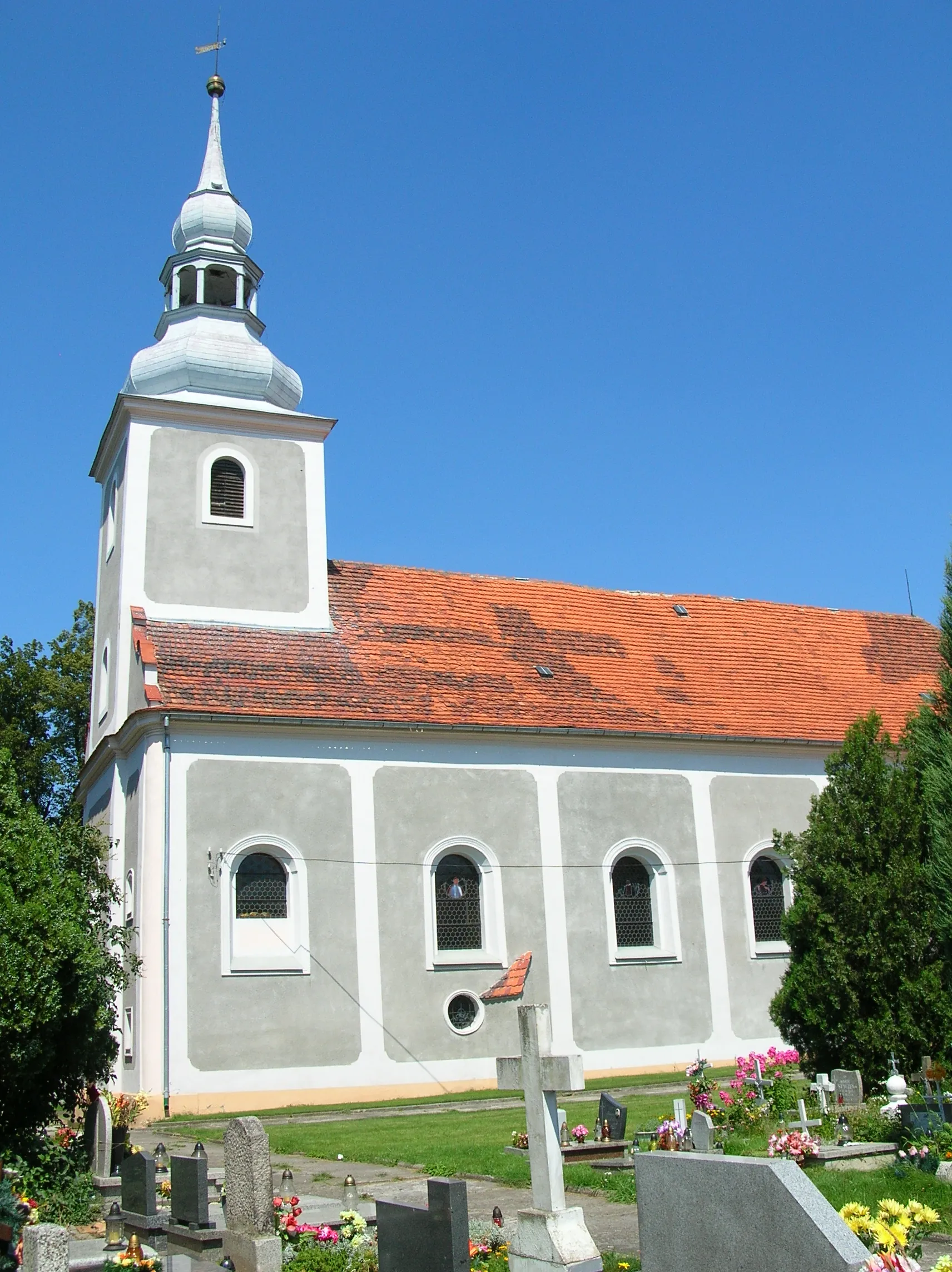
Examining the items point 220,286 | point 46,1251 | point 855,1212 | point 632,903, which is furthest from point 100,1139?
point 220,286

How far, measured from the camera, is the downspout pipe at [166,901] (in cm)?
1856

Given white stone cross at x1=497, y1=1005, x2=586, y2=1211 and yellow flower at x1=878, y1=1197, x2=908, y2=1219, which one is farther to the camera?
white stone cross at x1=497, y1=1005, x2=586, y2=1211

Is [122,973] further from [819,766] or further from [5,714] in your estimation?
[5,714]

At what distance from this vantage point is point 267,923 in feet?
66.4

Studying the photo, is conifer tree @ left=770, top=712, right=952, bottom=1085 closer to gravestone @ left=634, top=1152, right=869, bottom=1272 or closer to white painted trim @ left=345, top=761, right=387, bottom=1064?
white painted trim @ left=345, top=761, right=387, bottom=1064

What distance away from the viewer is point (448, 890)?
2188 centimetres

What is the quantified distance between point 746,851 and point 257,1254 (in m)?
17.8

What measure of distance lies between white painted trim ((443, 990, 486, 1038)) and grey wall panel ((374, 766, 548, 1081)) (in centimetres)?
4

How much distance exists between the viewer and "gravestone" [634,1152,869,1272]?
4.61 metres

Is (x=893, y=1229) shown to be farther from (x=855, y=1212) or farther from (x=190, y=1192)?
(x=190, y=1192)

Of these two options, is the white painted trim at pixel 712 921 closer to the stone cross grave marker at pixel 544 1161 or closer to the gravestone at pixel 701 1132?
the gravestone at pixel 701 1132

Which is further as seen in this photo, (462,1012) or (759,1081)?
(462,1012)

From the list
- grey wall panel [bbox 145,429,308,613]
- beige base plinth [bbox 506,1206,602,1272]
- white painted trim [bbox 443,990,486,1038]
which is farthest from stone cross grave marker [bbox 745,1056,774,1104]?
grey wall panel [bbox 145,429,308,613]

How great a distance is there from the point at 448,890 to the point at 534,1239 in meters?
14.4
